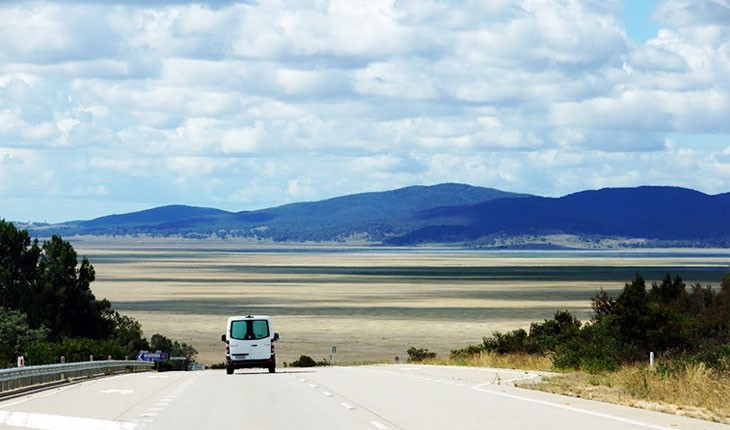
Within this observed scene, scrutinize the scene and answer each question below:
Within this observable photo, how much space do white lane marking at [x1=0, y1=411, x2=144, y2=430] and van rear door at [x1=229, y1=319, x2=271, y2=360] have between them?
20166 millimetres

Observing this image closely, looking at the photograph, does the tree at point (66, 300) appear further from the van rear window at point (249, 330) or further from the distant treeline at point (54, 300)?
the van rear window at point (249, 330)

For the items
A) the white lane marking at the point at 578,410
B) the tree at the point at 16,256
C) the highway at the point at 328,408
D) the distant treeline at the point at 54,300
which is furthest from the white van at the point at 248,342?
the tree at the point at 16,256

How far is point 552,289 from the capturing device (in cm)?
17600

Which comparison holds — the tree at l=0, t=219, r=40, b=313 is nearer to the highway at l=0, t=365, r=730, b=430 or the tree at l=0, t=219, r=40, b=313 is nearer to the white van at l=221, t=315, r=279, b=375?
the white van at l=221, t=315, r=279, b=375

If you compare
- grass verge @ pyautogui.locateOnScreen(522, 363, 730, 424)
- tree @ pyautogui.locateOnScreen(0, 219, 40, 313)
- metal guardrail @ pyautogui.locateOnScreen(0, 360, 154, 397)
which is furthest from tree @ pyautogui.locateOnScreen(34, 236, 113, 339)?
grass verge @ pyautogui.locateOnScreen(522, 363, 730, 424)

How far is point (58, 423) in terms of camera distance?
67.8 ft

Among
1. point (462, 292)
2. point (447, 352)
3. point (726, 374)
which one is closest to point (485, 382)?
point (726, 374)

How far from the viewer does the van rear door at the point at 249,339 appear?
139 feet

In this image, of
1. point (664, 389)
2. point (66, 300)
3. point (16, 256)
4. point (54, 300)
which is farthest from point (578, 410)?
point (16, 256)

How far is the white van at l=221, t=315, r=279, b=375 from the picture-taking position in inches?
1672

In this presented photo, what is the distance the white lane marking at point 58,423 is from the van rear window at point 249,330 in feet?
66.0

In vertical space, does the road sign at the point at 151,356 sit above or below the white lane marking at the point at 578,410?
below

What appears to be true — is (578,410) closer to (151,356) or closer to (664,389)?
(664,389)

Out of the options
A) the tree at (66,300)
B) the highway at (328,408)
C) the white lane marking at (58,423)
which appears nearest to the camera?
the highway at (328,408)
